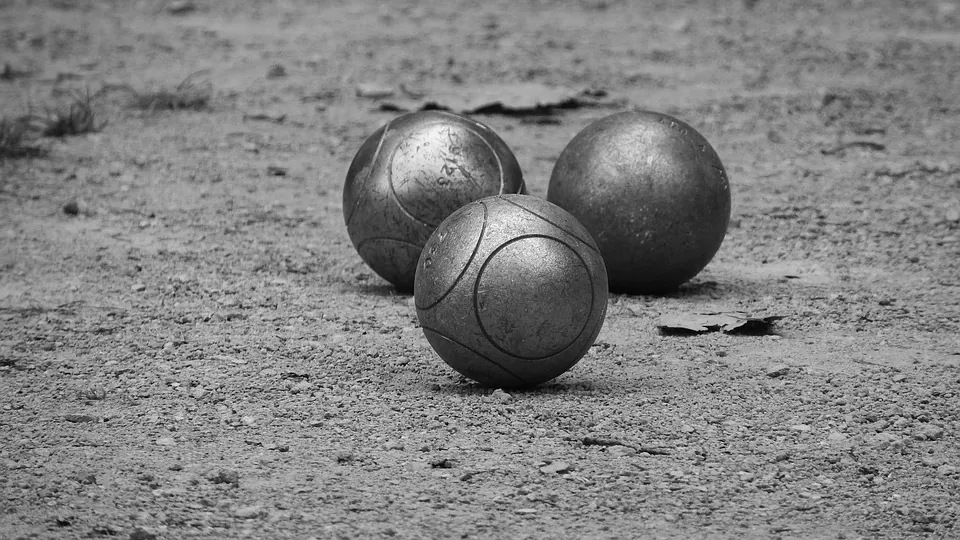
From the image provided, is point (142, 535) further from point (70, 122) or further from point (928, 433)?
point (70, 122)

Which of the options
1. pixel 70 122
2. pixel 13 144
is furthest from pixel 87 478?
pixel 70 122

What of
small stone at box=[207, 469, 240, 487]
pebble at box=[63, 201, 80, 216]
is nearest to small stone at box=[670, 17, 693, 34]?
pebble at box=[63, 201, 80, 216]

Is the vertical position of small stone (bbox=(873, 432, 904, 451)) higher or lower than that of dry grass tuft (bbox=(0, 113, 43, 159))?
lower

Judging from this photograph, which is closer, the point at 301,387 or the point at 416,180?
the point at 301,387

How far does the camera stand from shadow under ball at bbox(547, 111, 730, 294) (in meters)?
7.63

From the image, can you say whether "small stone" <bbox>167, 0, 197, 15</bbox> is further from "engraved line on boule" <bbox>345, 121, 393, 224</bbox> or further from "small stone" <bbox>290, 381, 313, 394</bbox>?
"small stone" <bbox>290, 381, 313, 394</bbox>

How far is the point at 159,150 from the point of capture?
11.9m

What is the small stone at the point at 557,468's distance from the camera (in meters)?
5.21

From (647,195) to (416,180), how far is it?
1385 millimetres

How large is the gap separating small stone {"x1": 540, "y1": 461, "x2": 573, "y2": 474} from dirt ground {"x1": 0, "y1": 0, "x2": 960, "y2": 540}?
0.01m

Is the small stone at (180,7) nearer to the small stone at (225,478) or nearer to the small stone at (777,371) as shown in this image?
the small stone at (777,371)

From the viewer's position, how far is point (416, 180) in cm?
750

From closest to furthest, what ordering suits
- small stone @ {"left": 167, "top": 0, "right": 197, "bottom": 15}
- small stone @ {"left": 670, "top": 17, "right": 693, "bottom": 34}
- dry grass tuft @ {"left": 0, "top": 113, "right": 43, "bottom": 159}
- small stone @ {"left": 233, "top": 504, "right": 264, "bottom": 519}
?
1. small stone @ {"left": 233, "top": 504, "right": 264, "bottom": 519}
2. dry grass tuft @ {"left": 0, "top": 113, "right": 43, "bottom": 159}
3. small stone @ {"left": 670, "top": 17, "right": 693, "bottom": 34}
4. small stone @ {"left": 167, "top": 0, "right": 197, "bottom": 15}

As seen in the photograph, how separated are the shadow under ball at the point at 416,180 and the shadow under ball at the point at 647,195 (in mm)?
447
